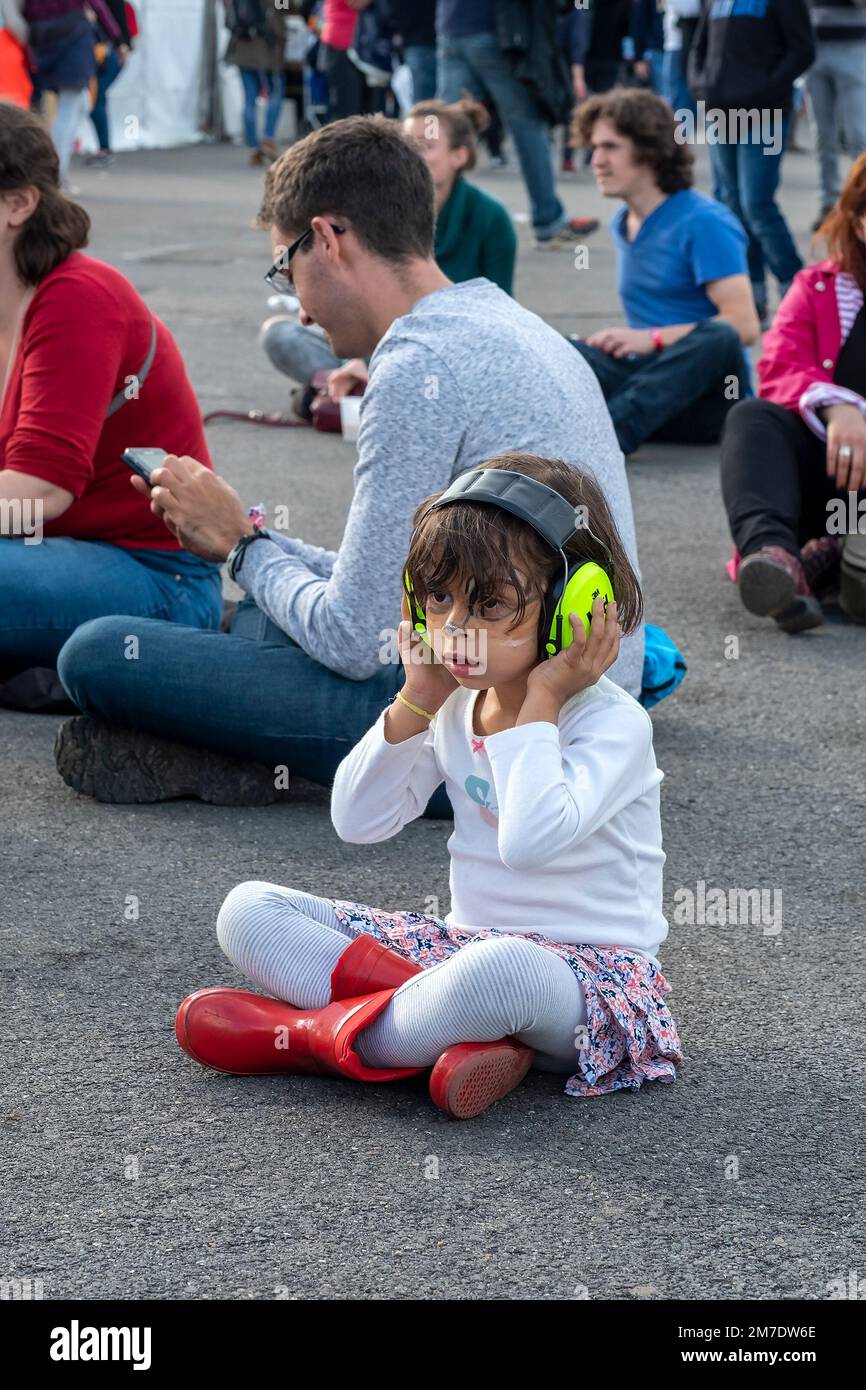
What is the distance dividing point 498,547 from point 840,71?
25.6 ft

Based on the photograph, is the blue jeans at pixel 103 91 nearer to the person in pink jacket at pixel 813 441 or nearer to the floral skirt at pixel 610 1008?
the person in pink jacket at pixel 813 441

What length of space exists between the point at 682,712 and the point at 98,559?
4.42ft

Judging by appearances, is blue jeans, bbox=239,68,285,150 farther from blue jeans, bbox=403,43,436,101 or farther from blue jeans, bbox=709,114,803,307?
blue jeans, bbox=709,114,803,307

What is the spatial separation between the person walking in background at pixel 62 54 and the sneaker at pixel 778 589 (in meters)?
7.57

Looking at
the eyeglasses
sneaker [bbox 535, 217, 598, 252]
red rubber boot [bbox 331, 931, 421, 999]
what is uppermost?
the eyeglasses

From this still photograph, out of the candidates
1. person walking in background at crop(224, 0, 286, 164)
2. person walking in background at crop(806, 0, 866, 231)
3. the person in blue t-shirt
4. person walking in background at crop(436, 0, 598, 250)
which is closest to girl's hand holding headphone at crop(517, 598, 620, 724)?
the person in blue t-shirt

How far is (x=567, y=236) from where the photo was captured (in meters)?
12.1

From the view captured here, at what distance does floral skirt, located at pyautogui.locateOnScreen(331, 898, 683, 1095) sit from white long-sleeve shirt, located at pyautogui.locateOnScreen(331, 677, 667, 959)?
27 mm

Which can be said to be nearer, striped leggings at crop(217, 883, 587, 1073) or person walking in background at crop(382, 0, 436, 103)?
striped leggings at crop(217, 883, 587, 1073)

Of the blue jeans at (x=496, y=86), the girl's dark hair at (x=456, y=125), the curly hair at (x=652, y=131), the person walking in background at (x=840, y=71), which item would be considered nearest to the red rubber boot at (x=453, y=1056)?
the curly hair at (x=652, y=131)

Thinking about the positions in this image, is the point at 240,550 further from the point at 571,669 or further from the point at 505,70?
the point at 505,70

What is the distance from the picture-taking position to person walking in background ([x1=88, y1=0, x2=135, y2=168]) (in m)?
13.3

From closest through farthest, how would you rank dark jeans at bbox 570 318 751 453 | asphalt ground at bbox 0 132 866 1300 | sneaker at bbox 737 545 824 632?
asphalt ground at bbox 0 132 866 1300 < sneaker at bbox 737 545 824 632 < dark jeans at bbox 570 318 751 453

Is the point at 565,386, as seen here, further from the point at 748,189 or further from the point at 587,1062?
the point at 748,189
